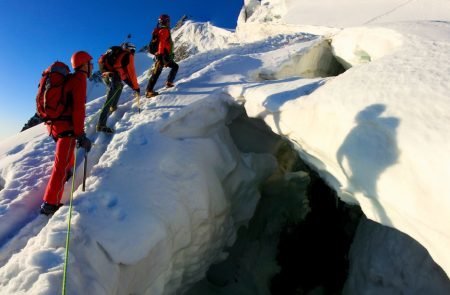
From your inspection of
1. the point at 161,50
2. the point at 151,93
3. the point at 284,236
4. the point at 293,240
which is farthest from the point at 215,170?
the point at 293,240

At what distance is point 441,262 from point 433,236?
1.05 ft

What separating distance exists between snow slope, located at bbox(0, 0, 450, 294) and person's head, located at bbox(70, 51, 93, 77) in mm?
1048

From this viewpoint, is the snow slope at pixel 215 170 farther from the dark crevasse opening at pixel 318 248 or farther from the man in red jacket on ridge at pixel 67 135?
the dark crevasse opening at pixel 318 248

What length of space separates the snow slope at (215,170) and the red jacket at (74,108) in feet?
1.95

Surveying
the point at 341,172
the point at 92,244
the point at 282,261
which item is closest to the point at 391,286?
the point at 341,172

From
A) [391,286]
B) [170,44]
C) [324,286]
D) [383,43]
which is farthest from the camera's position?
[324,286]

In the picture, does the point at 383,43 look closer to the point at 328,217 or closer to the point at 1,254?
the point at 328,217

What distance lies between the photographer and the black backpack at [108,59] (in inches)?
229

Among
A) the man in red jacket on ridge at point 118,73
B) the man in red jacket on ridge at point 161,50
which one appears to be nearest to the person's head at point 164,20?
the man in red jacket on ridge at point 161,50

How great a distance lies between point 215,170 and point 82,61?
2297mm

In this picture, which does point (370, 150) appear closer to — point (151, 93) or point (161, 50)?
point (151, 93)

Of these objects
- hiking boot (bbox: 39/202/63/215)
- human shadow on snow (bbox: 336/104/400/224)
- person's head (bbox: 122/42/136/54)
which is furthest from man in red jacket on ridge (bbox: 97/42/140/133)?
human shadow on snow (bbox: 336/104/400/224)

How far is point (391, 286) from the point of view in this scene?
512cm

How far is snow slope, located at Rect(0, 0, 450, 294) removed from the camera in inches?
121
